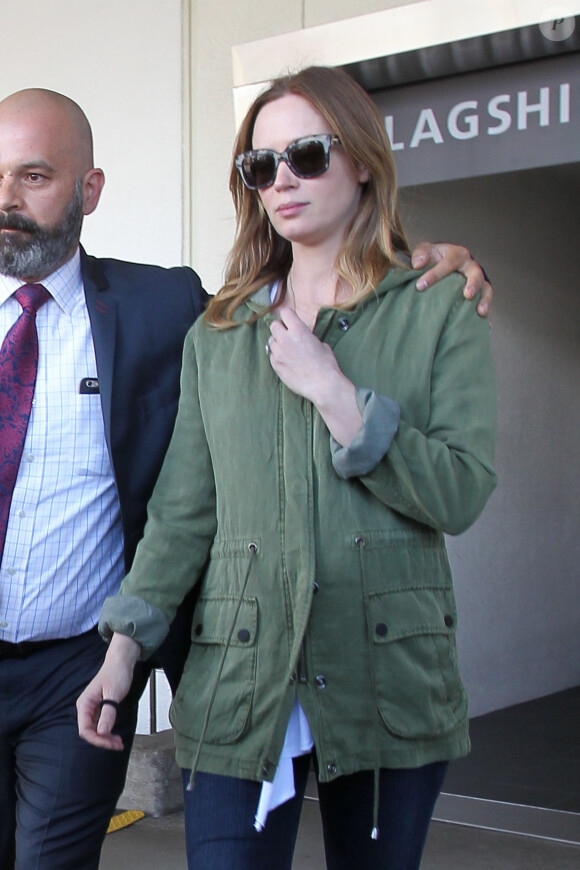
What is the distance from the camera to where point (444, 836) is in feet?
14.1

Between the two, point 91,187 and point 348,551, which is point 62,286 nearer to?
point 91,187

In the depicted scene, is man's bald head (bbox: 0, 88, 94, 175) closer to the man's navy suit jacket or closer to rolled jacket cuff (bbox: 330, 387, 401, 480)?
the man's navy suit jacket

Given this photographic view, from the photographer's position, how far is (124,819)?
4.40m

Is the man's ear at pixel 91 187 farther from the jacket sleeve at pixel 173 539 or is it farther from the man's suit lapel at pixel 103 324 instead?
the jacket sleeve at pixel 173 539

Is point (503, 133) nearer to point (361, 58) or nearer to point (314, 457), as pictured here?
point (361, 58)

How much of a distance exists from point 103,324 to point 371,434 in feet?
2.76

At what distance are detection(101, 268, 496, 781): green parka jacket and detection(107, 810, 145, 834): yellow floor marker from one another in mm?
2574

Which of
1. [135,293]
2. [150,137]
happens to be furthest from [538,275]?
[135,293]

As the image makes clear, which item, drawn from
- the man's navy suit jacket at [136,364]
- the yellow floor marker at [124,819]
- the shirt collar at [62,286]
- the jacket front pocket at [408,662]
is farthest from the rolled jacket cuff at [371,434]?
the yellow floor marker at [124,819]

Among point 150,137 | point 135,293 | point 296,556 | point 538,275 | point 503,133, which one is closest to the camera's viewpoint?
point 296,556

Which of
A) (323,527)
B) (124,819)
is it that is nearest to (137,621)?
(323,527)

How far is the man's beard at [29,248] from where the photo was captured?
238 cm

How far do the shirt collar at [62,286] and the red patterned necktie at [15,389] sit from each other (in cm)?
4

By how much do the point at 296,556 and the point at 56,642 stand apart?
730mm
